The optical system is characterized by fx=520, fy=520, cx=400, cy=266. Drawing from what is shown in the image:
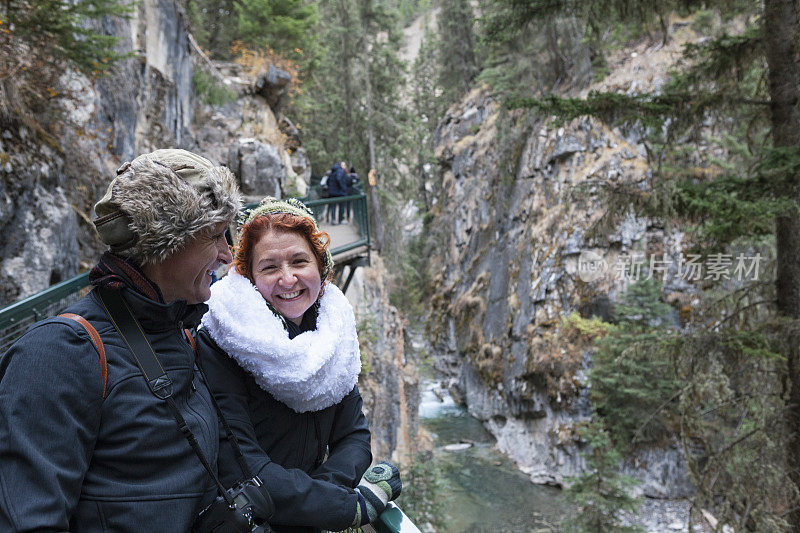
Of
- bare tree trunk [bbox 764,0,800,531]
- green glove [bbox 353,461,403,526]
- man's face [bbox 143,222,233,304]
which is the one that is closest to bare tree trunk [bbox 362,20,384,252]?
bare tree trunk [bbox 764,0,800,531]

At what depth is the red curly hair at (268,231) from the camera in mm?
1911

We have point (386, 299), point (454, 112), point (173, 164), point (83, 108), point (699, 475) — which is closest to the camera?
point (173, 164)

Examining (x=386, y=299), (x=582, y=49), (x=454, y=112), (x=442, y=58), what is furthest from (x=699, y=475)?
(x=442, y=58)

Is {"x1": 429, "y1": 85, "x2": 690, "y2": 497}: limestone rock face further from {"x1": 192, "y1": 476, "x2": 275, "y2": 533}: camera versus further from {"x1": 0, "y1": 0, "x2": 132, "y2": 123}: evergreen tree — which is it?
{"x1": 192, "y1": 476, "x2": 275, "y2": 533}: camera

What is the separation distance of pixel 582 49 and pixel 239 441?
24190mm

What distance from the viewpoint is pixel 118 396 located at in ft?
3.92

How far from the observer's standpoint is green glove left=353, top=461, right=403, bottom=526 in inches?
67.4

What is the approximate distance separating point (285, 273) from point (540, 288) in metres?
19.1

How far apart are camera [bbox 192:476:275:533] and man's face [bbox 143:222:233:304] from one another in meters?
0.54

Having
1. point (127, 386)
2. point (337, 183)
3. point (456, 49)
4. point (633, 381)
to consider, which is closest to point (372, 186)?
point (337, 183)

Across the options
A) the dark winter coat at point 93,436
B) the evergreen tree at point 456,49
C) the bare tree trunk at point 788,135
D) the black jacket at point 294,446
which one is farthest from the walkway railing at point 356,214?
the evergreen tree at point 456,49

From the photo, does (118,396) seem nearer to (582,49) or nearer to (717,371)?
(717,371)

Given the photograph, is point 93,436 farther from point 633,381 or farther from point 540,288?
point 540,288

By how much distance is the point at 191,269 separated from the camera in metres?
1.46
